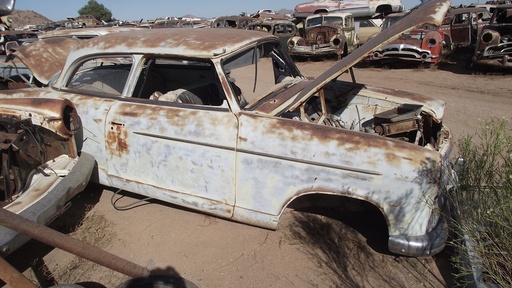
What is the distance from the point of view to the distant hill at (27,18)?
59959 millimetres

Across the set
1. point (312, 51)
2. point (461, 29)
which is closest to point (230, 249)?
point (312, 51)

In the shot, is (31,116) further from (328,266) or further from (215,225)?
(328,266)

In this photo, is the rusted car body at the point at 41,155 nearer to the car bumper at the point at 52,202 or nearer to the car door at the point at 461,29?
the car bumper at the point at 52,202

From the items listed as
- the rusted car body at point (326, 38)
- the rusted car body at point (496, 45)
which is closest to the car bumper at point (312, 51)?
the rusted car body at point (326, 38)

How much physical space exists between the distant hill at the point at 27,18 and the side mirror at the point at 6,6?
6765 centimetres

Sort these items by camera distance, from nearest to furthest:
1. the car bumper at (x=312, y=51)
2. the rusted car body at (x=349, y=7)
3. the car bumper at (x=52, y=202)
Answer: the car bumper at (x=52, y=202) → the car bumper at (x=312, y=51) → the rusted car body at (x=349, y=7)

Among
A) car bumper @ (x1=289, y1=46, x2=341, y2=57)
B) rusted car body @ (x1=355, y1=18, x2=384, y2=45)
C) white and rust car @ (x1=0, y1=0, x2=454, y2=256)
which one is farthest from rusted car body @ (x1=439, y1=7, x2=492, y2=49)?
white and rust car @ (x1=0, y1=0, x2=454, y2=256)

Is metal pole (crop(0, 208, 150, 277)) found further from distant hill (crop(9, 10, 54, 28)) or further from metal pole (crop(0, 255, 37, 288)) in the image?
distant hill (crop(9, 10, 54, 28))

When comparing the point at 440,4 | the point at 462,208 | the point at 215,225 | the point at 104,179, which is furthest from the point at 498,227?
the point at 104,179

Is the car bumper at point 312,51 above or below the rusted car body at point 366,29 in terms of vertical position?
A: below

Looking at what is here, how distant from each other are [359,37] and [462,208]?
14396mm

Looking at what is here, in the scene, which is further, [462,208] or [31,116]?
[31,116]

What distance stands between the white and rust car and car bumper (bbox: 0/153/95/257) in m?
0.25

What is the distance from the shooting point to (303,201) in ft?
10.1
